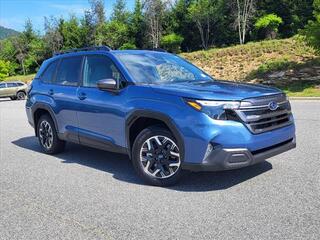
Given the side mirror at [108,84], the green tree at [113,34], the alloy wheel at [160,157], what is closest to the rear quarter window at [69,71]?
the side mirror at [108,84]

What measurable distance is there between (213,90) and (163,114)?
658 mm

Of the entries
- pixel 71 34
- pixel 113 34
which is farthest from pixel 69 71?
pixel 71 34

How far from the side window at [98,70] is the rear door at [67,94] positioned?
233 mm

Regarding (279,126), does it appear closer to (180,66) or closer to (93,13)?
(180,66)

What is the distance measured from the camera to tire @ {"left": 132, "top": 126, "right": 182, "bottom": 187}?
5.48m

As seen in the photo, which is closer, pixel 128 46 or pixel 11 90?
pixel 11 90

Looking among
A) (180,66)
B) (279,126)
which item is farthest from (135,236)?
(180,66)

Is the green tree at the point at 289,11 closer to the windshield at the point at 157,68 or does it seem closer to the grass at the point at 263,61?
the grass at the point at 263,61

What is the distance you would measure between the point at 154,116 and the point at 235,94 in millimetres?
1023

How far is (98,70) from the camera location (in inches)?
263

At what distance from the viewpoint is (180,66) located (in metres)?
6.75

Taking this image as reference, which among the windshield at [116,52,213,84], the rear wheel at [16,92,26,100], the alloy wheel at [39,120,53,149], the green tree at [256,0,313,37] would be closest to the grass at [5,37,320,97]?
the windshield at [116,52,213,84]

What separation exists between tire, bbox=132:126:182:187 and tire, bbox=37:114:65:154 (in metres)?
2.42

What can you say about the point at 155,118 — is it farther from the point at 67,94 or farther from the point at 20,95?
the point at 20,95
